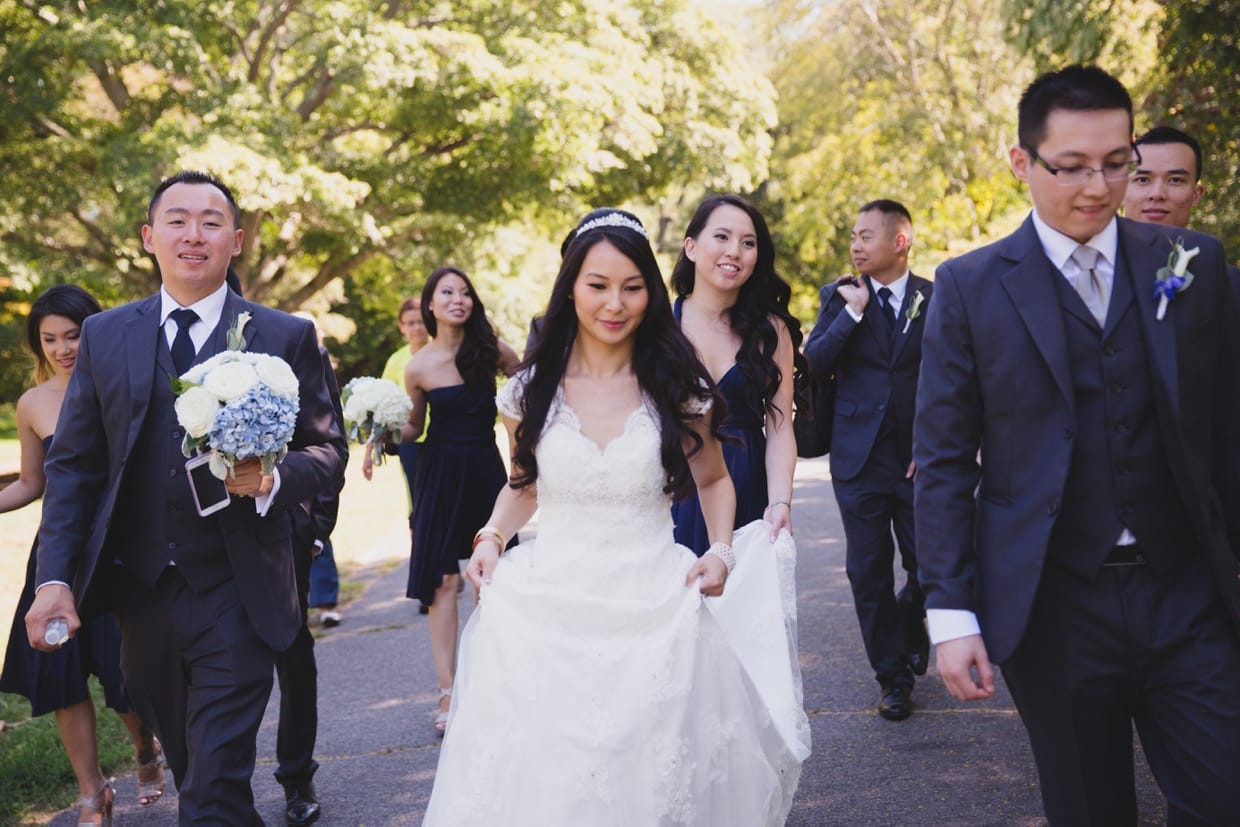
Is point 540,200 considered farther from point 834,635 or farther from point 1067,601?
point 1067,601

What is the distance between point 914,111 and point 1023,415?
24168mm

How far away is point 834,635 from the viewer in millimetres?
8516

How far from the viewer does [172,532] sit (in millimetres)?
4289

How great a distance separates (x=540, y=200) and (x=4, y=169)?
9406 mm

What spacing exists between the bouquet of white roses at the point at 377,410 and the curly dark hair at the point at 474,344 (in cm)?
50

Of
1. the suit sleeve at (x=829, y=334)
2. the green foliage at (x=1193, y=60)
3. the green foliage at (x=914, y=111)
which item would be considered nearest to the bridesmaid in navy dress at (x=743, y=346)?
the suit sleeve at (x=829, y=334)

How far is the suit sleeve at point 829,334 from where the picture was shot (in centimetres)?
688

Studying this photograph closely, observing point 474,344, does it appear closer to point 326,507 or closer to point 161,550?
point 326,507

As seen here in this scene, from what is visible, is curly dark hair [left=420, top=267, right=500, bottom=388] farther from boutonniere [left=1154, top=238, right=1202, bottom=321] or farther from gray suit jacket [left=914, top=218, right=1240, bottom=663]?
boutonniere [left=1154, top=238, right=1202, bottom=321]

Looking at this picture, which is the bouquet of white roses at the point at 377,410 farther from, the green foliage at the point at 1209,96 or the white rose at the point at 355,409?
the green foliage at the point at 1209,96

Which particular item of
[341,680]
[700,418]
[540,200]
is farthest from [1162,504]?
[540,200]

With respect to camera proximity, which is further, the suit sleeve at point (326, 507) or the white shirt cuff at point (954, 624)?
the suit sleeve at point (326, 507)

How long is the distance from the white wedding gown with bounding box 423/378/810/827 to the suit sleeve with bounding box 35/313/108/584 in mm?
1469

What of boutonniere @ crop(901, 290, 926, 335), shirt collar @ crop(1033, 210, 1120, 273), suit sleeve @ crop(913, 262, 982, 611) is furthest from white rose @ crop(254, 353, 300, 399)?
boutonniere @ crop(901, 290, 926, 335)
